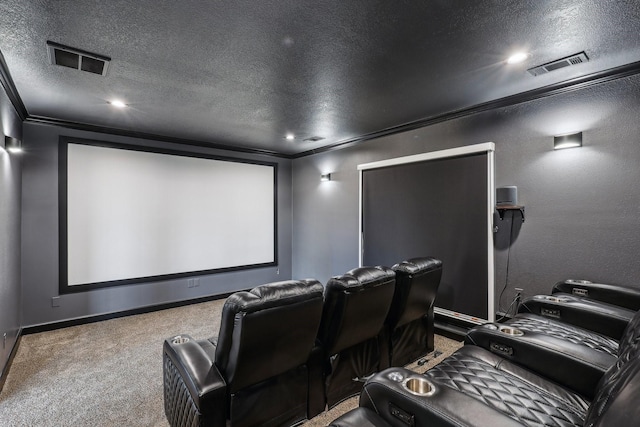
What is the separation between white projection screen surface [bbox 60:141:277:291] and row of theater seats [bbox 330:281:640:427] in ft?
13.7

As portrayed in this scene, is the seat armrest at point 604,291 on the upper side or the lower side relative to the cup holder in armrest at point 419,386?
upper

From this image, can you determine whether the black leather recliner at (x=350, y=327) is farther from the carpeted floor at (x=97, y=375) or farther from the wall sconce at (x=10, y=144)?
the wall sconce at (x=10, y=144)

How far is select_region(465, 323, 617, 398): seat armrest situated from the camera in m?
1.45

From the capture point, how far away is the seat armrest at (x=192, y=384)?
1.49 metres

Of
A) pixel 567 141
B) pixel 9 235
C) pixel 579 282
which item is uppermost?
pixel 567 141

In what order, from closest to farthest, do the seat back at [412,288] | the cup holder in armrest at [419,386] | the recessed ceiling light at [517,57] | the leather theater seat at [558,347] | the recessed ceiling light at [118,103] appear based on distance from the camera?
the cup holder in armrest at [419,386] < the leather theater seat at [558,347] < the recessed ceiling light at [517,57] < the seat back at [412,288] < the recessed ceiling light at [118,103]

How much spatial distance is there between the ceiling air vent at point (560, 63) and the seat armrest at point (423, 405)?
8.37 ft

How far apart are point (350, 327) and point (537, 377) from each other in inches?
41.5

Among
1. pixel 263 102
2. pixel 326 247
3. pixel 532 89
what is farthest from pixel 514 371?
pixel 326 247

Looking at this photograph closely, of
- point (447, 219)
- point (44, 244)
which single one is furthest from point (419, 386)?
point (44, 244)

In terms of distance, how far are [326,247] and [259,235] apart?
1.34 metres

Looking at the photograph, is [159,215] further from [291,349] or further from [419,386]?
[419,386]

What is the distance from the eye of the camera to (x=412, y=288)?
2.35 metres

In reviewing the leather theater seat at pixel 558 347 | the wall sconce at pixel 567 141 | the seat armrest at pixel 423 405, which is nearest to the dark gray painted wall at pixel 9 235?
the seat armrest at pixel 423 405
